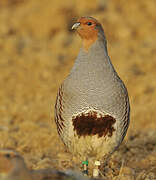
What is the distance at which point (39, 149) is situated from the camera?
6.11 metres

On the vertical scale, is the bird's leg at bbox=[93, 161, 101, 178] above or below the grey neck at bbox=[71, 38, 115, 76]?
below

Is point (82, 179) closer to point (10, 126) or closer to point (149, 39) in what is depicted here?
point (10, 126)

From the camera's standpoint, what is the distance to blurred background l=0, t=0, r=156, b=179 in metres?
5.78

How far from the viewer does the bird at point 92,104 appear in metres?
4.29

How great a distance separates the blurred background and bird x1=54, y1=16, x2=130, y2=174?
1.63ft

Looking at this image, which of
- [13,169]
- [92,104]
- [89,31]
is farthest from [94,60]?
[13,169]

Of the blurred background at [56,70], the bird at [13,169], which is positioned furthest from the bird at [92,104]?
the bird at [13,169]

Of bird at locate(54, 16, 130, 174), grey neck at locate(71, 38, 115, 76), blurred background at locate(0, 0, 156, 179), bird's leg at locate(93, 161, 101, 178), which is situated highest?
grey neck at locate(71, 38, 115, 76)

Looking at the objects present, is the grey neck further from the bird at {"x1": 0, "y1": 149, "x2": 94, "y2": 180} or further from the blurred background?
the bird at {"x1": 0, "y1": 149, "x2": 94, "y2": 180}

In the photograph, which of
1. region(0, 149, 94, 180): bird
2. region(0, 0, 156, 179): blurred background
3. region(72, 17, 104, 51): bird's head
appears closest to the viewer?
region(0, 149, 94, 180): bird

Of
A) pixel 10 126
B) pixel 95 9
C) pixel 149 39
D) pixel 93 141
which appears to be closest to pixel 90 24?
pixel 93 141

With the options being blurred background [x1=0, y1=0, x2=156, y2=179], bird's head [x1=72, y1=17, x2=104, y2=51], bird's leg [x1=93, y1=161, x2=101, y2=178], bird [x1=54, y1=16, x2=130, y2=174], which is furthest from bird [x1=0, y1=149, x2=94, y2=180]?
bird's head [x1=72, y1=17, x2=104, y2=51]

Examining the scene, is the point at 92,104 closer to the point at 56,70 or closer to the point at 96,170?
the point at 96,170

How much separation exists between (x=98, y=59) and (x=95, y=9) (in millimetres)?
11603
